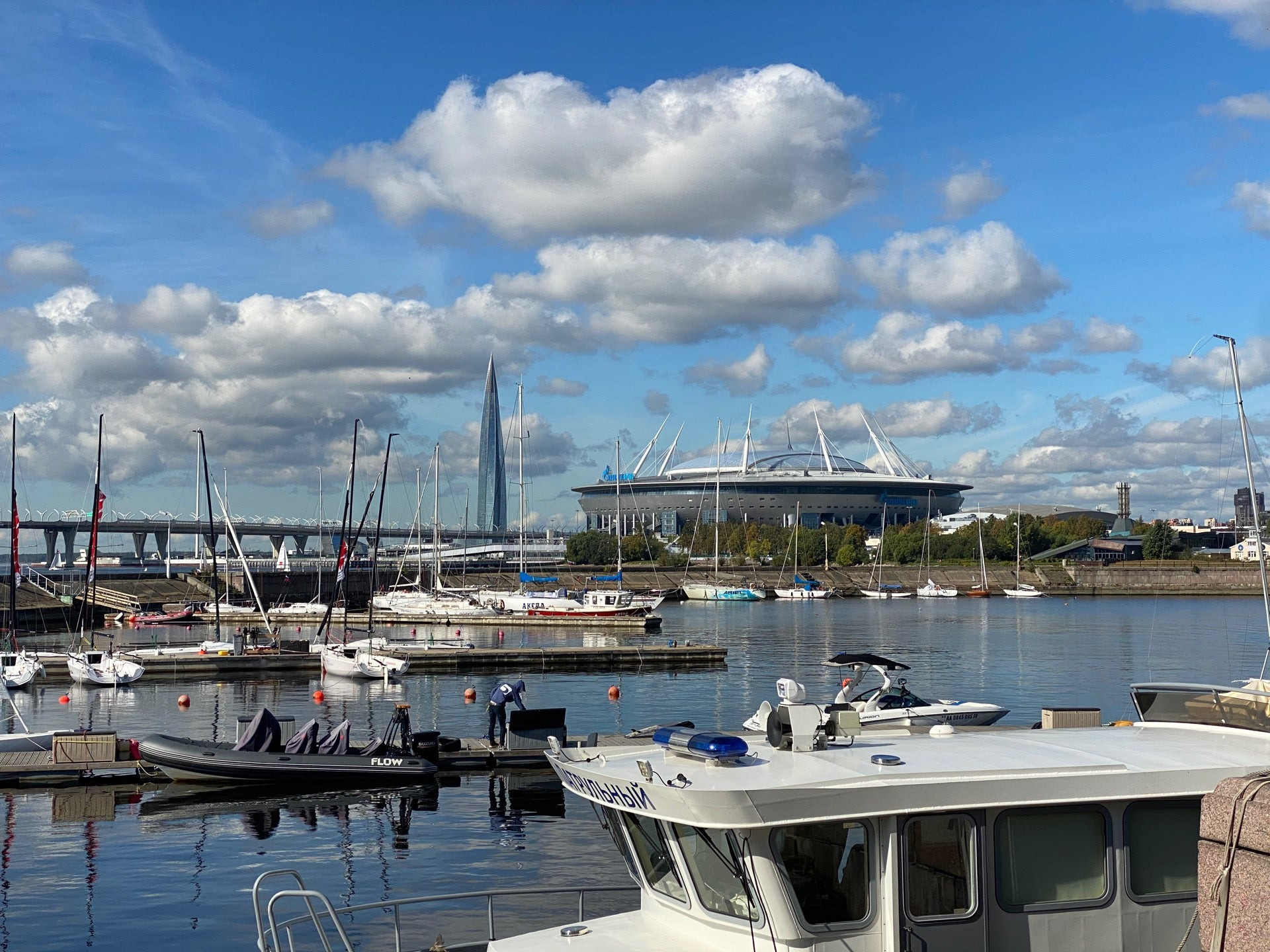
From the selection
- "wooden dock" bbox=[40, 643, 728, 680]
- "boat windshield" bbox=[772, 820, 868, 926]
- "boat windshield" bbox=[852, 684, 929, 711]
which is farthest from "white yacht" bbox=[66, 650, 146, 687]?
"boat windshield" bbox=[772, 820, 868, 926]

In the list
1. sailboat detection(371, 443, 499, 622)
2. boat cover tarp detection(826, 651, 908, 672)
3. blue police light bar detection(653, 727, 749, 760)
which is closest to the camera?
blue police light bar detection(653, 727, 749, 760)

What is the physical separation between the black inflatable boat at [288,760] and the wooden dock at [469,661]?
93.2 ft

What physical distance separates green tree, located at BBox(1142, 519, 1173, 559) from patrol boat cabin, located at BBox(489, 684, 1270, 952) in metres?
171

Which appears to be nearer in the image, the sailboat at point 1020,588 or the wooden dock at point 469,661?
the wooden dock at point 469,661

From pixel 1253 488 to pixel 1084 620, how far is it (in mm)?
51707

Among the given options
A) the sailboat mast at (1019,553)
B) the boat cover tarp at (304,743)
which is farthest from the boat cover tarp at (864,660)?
the sailboat mast at (1019,553)

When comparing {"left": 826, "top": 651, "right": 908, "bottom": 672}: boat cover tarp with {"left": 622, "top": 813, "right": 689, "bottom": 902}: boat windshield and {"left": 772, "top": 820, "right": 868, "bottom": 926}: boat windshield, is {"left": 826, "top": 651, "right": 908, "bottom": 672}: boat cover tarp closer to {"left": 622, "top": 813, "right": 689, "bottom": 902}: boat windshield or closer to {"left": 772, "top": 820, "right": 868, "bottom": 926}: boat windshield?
{"left": 622, "top": 813, "right": 689, "bottom": 902}: boat windshield

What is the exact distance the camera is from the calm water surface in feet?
60.9

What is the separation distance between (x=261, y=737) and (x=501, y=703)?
19.3ft

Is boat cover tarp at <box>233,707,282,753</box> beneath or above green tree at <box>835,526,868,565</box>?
beneath

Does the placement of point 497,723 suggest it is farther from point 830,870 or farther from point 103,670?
point 103,670

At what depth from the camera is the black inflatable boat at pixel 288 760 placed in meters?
26.4

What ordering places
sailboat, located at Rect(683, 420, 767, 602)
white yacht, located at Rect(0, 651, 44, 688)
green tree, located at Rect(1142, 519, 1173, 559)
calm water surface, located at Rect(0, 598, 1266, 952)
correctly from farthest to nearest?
green tree, located at Rect(1142, 519, 1173, 559), sailboat, located at Rect(683, 420, 767, 602), white yacht, located at Rect(0, 651, 44, 688), calm water surface, located at Rect(0, 598, 1266, 952)

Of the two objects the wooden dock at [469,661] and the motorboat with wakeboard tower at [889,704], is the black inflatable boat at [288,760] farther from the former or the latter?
the wooden dock at [469,661]
